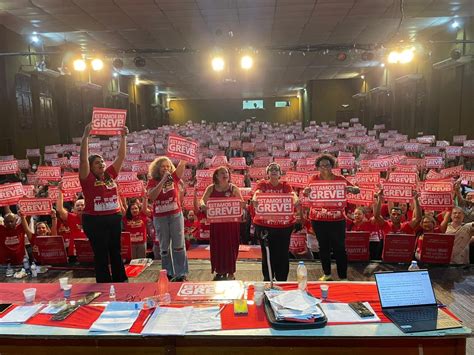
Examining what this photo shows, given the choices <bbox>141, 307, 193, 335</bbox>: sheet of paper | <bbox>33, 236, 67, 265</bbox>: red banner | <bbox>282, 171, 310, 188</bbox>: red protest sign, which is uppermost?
<bbox>282, 171, 310, 188</bbox>: red protest sign

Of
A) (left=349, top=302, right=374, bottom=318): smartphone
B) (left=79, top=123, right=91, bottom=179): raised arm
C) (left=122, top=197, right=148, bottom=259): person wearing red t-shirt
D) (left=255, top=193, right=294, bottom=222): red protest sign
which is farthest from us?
(left=122, top=197, right=148, bottom=259): person wearing red t-shirt

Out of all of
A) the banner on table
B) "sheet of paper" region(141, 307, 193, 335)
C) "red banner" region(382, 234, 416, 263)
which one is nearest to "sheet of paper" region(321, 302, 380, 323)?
"sheet of paper" region(141, 307, 193, 335)

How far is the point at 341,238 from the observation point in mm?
4367

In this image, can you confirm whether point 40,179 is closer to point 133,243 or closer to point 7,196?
point 7,196

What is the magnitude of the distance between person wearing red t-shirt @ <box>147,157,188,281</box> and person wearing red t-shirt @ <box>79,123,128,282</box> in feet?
1.46

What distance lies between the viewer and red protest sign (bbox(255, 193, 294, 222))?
4090 mm

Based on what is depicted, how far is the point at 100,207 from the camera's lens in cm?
379

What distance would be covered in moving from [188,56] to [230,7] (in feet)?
25.5

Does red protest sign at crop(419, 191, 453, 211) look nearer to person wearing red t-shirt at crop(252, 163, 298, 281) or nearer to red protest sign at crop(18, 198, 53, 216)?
person wearing red t-shirt at crop(252, 163, 298, 281)

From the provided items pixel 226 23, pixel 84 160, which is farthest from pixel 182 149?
pixel 226 23

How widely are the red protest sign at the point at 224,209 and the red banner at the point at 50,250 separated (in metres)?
2.38

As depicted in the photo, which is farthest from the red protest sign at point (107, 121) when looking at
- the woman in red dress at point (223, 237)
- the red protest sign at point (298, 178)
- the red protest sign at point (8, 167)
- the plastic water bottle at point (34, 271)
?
the red protest sign at point (8, 167)

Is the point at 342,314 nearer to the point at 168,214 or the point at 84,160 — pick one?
the point at 168,214

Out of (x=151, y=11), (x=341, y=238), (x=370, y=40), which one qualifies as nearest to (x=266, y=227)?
(x=341, y=238)
